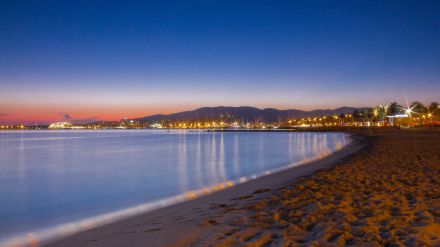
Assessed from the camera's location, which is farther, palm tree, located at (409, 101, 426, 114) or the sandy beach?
palm tree, located at (409, 101, 426, 114)

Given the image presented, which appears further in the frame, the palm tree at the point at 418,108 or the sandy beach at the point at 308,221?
the palm tree at the point at 418,108

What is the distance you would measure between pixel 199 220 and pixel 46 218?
4976 mm

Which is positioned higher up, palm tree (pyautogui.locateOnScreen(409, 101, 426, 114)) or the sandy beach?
palm tree (pyautogui.locateOnScreen(409, 101, 426, 114))

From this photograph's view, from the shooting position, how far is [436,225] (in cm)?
480

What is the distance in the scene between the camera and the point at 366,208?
20.0ft

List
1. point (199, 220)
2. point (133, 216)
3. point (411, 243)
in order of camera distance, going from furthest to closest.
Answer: point (133, 216), point (199, 220), point (411, 243)

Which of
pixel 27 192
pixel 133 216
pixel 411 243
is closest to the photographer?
pixel 411 243

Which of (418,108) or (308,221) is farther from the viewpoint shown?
(418,108)

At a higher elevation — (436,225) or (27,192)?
(436,225)

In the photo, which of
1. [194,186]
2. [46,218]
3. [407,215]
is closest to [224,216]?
[407,215]

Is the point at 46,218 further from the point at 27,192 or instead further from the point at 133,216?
the point at 27,192

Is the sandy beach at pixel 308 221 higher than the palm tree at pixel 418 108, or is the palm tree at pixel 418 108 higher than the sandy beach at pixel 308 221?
the palm tree at pixel 418 108

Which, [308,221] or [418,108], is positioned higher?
[418,108]

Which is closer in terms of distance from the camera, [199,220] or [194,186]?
[199,220]
